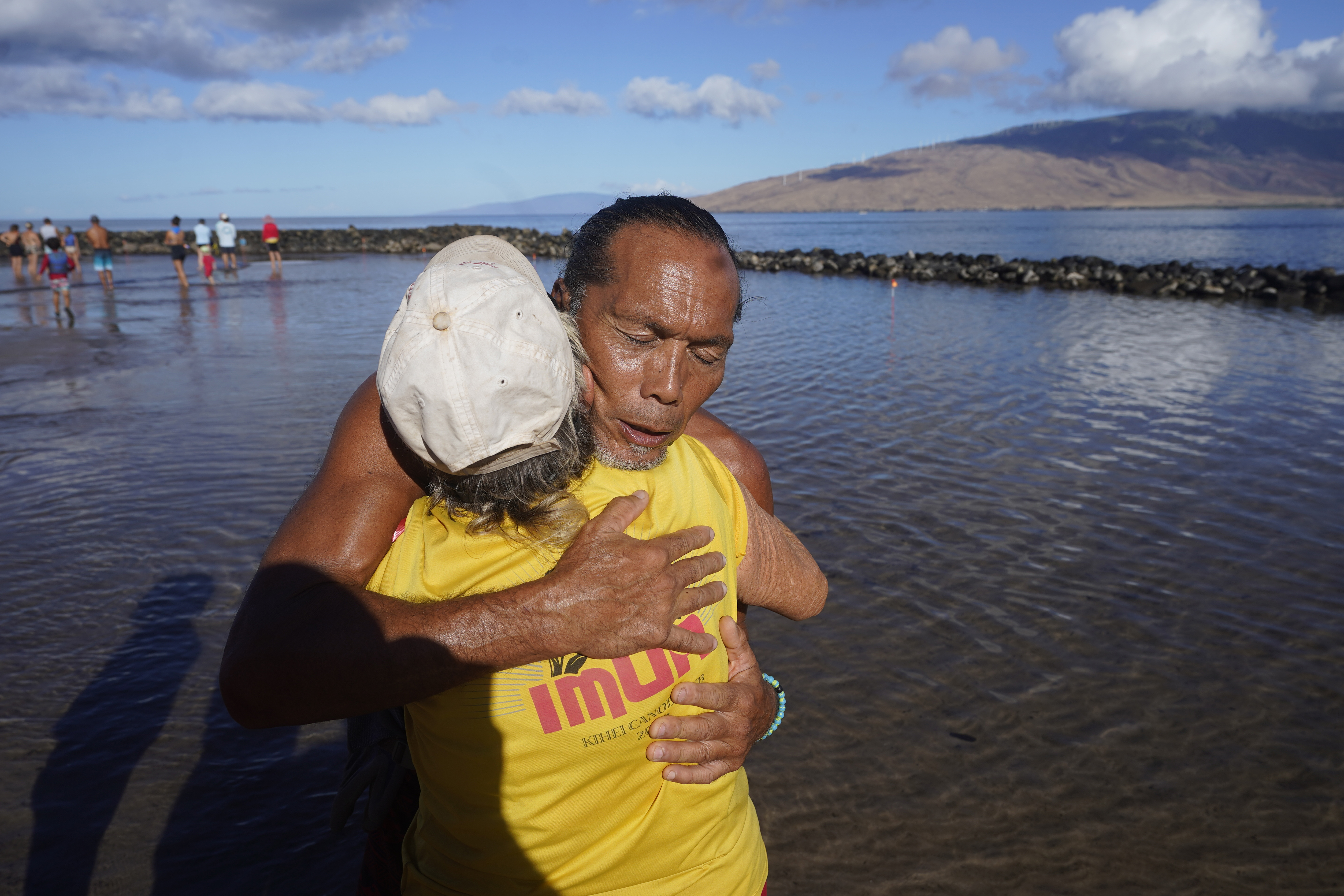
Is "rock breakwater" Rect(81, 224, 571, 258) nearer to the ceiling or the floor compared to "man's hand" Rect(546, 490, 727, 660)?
nearer to the ceiling

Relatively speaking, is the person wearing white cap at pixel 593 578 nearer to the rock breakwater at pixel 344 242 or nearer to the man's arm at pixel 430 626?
the man's arm at pixel 430 626

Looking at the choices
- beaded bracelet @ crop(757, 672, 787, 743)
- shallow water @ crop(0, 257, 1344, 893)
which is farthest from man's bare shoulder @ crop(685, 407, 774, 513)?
shallow water @ crop(0, 257, 1344, 893)

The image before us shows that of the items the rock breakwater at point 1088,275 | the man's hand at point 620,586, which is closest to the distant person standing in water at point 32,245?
the rock breakwater at point 1088,275

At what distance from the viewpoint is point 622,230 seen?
1.87 metres

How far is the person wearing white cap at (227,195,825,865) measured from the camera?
134 centimetres

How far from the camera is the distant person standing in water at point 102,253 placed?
23.1 m

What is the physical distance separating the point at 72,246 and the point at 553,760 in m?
40.5

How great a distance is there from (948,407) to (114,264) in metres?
40.0

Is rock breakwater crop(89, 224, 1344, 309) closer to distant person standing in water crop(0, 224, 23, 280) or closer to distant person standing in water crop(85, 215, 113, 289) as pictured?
distant person standing in water crop(85, 215, 113, 289)

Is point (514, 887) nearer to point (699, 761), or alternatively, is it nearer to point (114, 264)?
point (699, 761)

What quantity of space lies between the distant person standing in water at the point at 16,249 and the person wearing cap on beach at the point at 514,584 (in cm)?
3437

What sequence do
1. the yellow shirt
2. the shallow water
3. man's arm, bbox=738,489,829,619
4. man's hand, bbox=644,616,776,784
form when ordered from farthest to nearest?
the shallow water → man's arm, bbox=738,489,829,619 → man's hand, bbox=644,616,776,784 → the yellow shirt

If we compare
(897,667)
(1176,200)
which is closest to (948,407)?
(897,667)

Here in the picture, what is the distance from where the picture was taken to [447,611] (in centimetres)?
135
